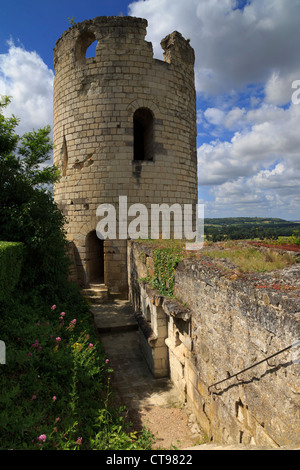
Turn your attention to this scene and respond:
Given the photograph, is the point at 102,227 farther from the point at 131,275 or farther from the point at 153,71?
the point at 153,71

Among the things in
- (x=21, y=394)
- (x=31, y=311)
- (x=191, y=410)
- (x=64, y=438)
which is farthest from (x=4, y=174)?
(x=191, y=410)

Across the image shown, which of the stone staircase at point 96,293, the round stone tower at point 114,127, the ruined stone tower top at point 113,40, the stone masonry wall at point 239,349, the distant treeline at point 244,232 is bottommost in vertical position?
the stone staircase at point 96,293

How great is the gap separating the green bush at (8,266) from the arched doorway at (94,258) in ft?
15.7

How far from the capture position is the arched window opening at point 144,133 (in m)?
11.0

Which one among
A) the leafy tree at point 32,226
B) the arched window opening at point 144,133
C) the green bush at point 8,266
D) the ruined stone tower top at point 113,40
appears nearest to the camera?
the green bush at point 8,266

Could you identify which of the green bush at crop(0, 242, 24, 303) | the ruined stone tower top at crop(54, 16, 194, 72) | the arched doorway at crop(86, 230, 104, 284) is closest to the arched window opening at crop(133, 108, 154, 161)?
the ruined stone tower top at crop(54, 16, 194, 72)

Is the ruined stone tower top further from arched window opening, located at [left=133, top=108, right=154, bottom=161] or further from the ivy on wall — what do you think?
the ivy on wall

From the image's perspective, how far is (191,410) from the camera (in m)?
4.88

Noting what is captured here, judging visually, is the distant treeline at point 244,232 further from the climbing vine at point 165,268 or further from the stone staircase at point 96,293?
the stone staircase at point 96,293

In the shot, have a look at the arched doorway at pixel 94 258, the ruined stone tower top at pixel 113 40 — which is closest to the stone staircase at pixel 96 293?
the arched doorway at pixel 94 258

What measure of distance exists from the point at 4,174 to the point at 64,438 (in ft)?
20.5

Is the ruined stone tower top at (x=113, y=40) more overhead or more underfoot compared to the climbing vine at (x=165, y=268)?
more overhead
